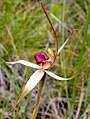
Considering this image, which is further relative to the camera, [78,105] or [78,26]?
[78,26]

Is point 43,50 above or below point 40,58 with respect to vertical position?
below

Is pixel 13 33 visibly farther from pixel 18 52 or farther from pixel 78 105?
pixel 78 105

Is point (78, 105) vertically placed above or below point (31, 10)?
below

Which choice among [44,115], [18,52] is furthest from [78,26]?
[44,115]

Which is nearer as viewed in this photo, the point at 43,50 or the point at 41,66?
the point at 41,66

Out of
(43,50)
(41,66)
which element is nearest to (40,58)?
(41,66)

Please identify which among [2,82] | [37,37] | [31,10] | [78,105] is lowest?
[78,105]

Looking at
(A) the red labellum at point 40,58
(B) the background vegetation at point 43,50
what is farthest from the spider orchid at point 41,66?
(B) the background vegetation at point 43,50

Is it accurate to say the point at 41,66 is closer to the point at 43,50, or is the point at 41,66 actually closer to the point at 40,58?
the point at 40,58
